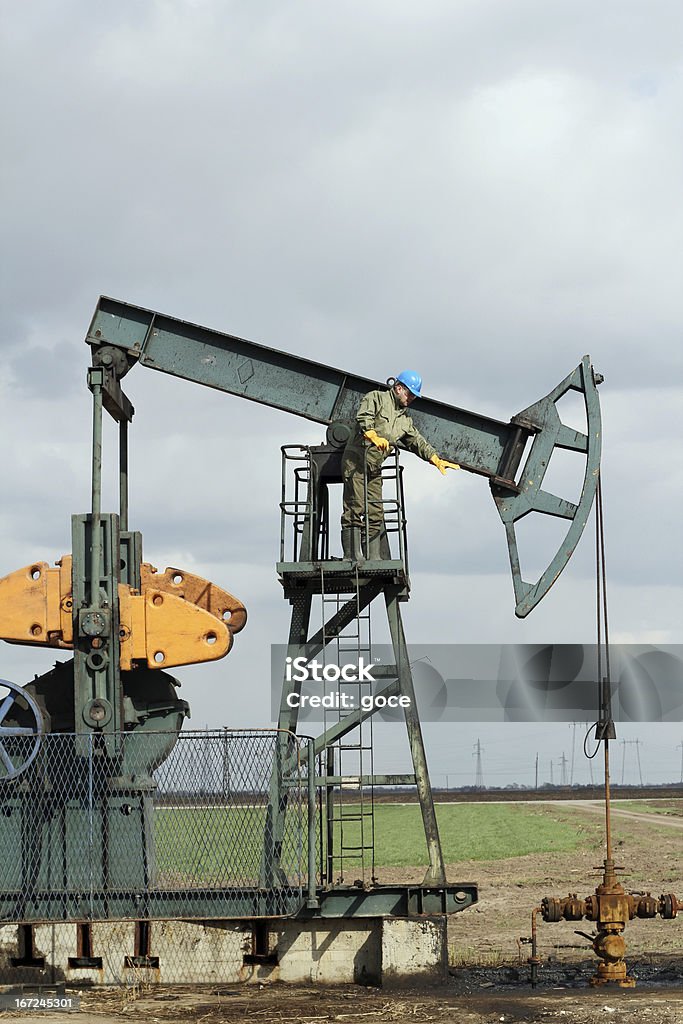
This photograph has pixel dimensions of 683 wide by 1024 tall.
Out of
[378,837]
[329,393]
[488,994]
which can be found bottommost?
[378,837]

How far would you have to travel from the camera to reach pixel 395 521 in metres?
11.9

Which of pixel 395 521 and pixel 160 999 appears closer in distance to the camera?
pixel 160 999

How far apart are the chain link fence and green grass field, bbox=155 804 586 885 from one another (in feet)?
0.06

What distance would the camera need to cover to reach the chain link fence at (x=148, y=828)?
414 inches

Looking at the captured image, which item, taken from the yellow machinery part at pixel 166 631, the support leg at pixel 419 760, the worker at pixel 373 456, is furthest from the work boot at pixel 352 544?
the yellow machinery part at pixel 166 631

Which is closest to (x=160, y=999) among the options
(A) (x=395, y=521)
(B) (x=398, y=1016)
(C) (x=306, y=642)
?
→ (B) (x=398, y=1016)

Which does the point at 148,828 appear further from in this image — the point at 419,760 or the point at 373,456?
the point at 373,456

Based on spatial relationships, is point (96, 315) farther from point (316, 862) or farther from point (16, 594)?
point (316, 862)

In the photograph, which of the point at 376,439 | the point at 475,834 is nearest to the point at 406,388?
the point at 376,439

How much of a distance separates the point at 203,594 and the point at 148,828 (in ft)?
7.31

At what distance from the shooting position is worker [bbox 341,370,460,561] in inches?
457

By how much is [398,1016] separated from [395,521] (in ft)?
13.9

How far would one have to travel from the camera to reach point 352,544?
38.2 ft

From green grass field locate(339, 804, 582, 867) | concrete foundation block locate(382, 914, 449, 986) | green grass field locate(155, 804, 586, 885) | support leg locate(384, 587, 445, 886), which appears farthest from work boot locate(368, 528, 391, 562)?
green grass field locate(339, 804, 582, 867)
